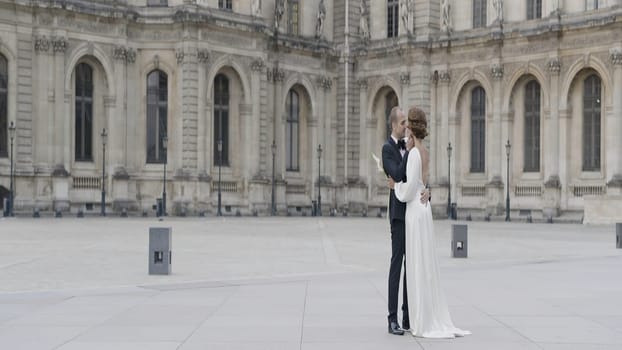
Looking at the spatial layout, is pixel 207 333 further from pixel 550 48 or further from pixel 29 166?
pixel 550 48

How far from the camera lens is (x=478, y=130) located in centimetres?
6156

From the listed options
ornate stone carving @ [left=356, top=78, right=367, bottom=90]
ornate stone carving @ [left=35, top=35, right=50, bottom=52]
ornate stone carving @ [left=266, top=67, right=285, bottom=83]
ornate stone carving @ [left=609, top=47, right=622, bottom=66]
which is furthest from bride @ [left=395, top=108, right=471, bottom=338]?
ornate stone carving @ [left=356, top=78, right=367, bottom=90]

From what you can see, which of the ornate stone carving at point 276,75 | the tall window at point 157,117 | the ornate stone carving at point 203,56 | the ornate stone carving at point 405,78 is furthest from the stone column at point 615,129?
the tall window at point 157,117

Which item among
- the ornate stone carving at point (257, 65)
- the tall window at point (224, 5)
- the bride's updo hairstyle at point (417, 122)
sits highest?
the tall window at point (224, 5)

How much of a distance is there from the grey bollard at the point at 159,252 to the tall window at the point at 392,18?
48147 millimetres

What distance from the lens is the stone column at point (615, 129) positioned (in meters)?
52.7

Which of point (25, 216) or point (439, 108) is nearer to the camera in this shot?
point (25, 216)

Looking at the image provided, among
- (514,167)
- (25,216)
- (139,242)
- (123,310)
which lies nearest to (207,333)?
(123,310)

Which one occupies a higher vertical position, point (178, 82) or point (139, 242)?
point (178, 82)

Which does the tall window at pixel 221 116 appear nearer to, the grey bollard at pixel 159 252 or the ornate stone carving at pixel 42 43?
the ornate stone carving at pixel 42 43

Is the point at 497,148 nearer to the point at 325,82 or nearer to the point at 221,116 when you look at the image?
the point at 325,82

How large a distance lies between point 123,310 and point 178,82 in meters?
43.4

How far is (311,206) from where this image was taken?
64.6 meters

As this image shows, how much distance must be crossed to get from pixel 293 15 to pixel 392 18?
6.69 m
